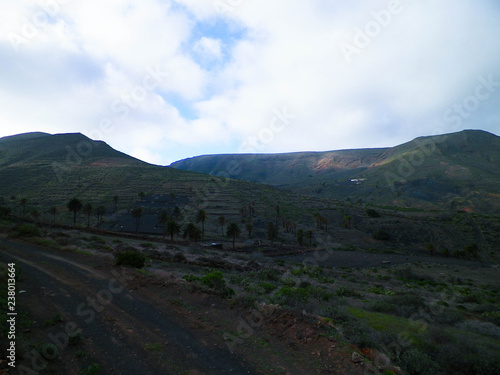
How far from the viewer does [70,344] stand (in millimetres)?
7066

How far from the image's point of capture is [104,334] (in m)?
7.79

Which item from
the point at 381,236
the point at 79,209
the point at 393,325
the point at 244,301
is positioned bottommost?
the point at 381,236

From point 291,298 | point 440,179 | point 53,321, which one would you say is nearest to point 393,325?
point 291,298

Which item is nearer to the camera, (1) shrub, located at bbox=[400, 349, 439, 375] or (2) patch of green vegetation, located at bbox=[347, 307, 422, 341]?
(1) shrub, located at bbox=[400, 349, 439, 375]

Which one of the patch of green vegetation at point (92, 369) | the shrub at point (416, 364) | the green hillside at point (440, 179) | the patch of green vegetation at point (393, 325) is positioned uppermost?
the green hillside at point (440, 179)

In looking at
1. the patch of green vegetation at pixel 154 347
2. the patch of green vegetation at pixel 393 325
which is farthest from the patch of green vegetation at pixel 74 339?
the patch of green vegetation at pixel 393 325

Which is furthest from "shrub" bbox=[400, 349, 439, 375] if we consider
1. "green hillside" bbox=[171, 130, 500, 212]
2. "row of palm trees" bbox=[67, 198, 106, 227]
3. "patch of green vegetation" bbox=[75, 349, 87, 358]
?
"green hillside" bbox=[171, 130, 500, 212]

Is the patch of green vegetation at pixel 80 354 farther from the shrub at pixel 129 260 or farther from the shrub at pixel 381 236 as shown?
the shrub at pixel 381 236

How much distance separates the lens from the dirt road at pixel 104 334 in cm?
634

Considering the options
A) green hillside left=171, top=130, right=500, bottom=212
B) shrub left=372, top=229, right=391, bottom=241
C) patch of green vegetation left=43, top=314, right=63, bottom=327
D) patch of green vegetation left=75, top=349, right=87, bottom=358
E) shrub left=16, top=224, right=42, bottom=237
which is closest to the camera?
patch of green vegetation left=75, top=349, right=87, bottom=358

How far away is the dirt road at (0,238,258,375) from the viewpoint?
20.8 feet

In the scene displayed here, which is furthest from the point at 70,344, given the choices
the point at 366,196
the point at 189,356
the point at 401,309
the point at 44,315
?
the point at 366,196

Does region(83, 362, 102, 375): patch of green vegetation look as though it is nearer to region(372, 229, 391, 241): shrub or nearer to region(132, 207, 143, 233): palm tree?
region(132, 207, 143, 233): palm tree

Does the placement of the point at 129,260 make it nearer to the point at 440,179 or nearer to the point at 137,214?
the point at 137,214
